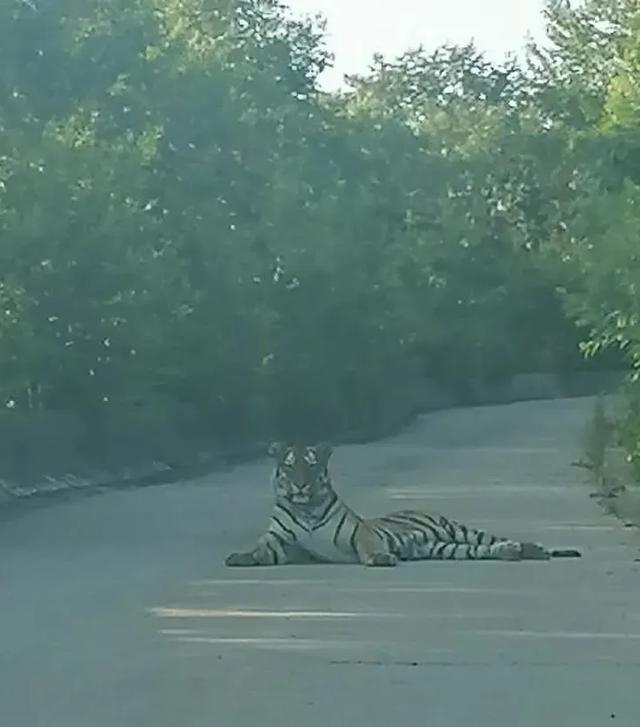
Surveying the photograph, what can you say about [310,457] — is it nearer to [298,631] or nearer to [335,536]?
[335,536]

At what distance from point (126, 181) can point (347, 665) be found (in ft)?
69.3

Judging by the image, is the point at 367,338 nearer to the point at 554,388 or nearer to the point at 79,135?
the point at 79,135

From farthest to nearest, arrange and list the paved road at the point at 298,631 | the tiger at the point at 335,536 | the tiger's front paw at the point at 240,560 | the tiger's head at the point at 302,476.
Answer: the tiger's head at the point at 302,476, the tiger at the point at 335,536, the tiger's front paw at the point at 240,560, the paved road at the point at 298,631

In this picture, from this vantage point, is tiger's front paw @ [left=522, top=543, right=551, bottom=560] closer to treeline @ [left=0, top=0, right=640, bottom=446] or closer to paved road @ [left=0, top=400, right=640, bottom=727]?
paved road @ [left=0, top=400, right=640, bottom=727]

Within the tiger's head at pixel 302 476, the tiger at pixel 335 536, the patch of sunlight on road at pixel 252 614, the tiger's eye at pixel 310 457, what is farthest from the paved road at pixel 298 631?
the tiger's eye at pixel 310 457

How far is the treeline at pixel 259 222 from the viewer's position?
90.6 feet

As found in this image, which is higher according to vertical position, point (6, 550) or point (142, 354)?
point (142, 354)

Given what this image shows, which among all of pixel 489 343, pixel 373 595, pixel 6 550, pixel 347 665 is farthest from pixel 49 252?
pixel 489 343

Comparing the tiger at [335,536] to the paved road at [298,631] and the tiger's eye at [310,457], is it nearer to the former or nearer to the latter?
the tiger's eye at [310,457]

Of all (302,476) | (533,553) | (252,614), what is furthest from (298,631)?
(533,553)

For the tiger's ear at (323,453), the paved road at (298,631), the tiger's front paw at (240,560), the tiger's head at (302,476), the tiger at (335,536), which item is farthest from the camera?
the tiger's ear at (323,453)

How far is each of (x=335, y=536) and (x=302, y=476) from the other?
72 centimetres

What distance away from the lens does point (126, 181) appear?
108ft

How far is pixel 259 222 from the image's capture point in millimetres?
46406
